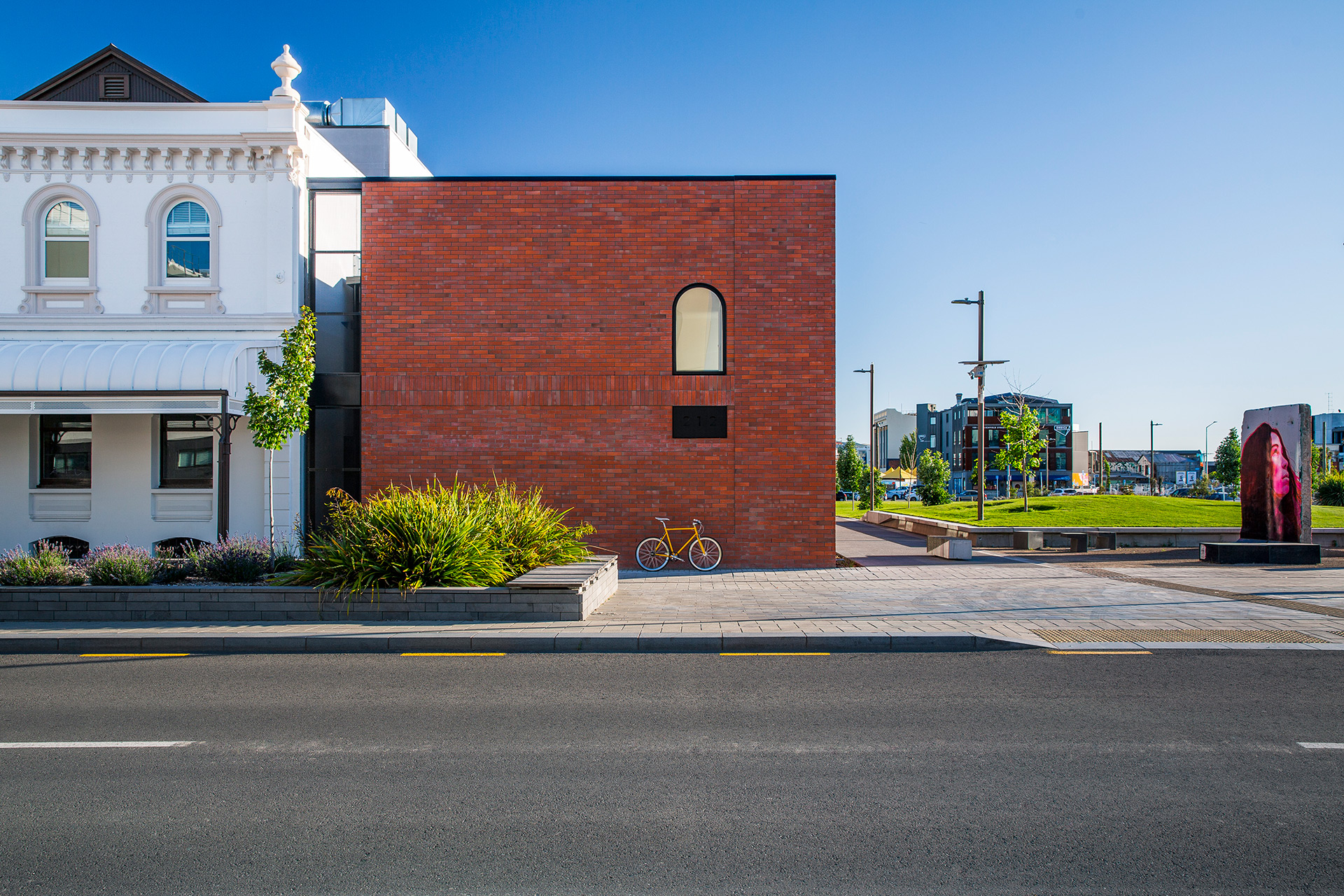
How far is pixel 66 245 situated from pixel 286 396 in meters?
6.81

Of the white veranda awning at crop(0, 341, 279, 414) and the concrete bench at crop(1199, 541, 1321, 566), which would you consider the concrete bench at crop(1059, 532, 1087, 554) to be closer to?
the concrete bench at crop(1199, 541, 1321, 566)

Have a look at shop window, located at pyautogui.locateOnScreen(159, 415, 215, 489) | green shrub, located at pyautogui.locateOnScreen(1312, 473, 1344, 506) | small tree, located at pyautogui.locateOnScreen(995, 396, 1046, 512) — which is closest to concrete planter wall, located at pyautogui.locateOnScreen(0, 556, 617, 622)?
shop window, located at pyautogui.locateOnScreen(159, 415, 215, 489)

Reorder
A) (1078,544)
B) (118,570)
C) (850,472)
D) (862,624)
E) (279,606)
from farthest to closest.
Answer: (850,472)
(1078,544)
(118,570)
(279,606)
(862,624)

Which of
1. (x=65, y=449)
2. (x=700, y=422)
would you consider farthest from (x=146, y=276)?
(x=700, y=422)

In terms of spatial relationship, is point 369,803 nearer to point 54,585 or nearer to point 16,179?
point 54,585

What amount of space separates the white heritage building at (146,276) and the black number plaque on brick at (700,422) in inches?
302

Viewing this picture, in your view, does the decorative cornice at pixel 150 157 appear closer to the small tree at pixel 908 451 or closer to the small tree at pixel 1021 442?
the small tree at pixel 1021 442

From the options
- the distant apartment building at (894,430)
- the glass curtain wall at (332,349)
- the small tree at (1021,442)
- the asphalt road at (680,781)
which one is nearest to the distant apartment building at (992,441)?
the distant apartment building at (894,430)

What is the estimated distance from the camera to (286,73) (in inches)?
632

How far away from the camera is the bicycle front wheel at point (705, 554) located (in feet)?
50.4

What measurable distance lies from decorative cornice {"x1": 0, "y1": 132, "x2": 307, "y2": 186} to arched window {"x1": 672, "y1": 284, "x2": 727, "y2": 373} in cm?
824

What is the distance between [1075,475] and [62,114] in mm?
85188

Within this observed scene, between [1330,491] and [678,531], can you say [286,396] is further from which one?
[1330,491]

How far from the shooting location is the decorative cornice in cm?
1589
